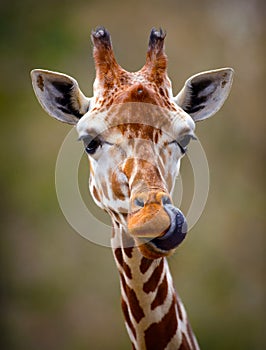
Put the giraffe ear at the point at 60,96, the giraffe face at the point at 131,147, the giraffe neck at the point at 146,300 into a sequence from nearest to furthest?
the giraffe face at the point at 131,147 < the giraffe neck at the point at 146,300 < the giraffe ear at the point at 60,96

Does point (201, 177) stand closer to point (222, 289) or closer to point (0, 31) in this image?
point (222, 289)

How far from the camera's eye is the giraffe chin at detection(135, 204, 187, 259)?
2.73m

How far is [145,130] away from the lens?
311 cm

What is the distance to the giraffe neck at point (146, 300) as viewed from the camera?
331cm

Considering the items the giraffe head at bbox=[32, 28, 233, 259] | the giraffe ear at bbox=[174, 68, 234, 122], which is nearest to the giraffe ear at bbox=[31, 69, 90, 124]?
the giraffe head at bbox=[32, 28, 233, 259]

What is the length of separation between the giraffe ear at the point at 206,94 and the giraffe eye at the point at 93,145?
0.56m

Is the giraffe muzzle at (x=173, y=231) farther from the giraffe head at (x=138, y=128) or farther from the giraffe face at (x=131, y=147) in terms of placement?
the giraffe face at (x=131, y=147)

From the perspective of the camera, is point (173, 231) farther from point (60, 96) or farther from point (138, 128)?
point (60, 96)

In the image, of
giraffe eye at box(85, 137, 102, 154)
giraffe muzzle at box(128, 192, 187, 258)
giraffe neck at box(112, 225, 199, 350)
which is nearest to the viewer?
giraffe muzzle at box(128, 192, 187, 258)

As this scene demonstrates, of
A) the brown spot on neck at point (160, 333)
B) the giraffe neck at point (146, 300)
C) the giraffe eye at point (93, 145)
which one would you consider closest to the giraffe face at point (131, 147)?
the giraffe eye at point (93, 145)

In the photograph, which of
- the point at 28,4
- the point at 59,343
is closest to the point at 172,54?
the point at 28,4

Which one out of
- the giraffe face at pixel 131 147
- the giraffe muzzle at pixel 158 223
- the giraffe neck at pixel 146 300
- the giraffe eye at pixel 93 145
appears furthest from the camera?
the giraffe neck at pixel 146 300

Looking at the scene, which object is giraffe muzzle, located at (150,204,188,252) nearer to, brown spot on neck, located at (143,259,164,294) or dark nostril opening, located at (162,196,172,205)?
dark nostril opening, located at (162,196,172,205)

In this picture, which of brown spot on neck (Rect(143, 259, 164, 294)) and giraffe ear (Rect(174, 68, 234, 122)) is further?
giraffe ear (Rect(174, 68, 234, 122))
